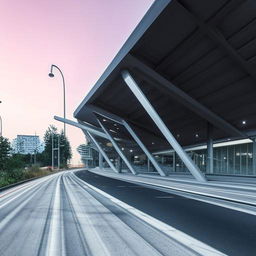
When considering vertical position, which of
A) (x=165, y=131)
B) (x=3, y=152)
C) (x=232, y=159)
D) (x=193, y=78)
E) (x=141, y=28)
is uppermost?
(x=141, y=28)

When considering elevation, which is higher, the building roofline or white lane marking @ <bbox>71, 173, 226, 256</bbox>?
the building roofline

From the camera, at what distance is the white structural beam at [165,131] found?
1778cm

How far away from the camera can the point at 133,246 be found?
4168 mm

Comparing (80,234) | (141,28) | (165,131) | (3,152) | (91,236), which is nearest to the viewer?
(91,236)

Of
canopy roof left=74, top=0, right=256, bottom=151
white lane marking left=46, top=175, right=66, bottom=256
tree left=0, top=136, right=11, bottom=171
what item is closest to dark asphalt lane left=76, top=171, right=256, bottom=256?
white lane marking left=46, top=175, right=66, bottom=256

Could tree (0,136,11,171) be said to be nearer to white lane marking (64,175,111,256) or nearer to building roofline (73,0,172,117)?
building roofline (73,0,172,117)

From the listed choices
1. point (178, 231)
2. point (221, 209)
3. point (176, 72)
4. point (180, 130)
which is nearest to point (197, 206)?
point (221, 209)

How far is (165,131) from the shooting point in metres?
19.0

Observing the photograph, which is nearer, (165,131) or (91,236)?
(91,236)

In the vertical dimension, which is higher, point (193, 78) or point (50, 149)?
point (193, 78)

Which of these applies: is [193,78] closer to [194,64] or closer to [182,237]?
[194,64]

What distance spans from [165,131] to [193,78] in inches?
196

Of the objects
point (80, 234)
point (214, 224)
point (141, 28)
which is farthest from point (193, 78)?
point (80, 234)

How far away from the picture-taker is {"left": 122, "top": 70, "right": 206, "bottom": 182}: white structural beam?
17781mm
